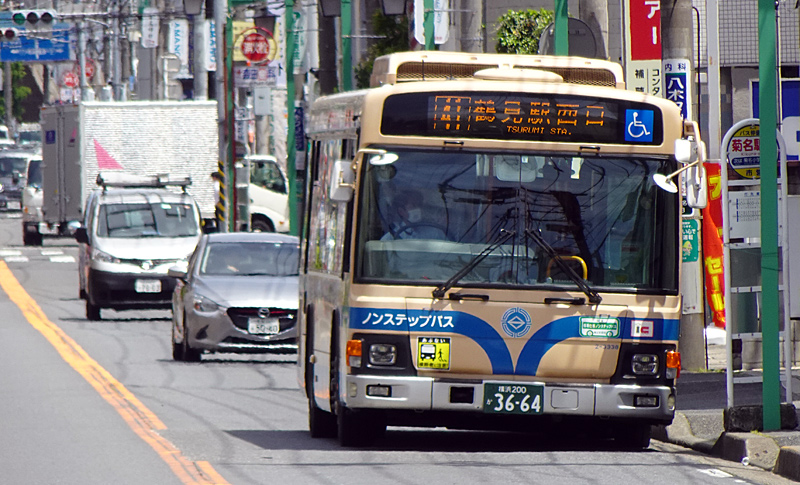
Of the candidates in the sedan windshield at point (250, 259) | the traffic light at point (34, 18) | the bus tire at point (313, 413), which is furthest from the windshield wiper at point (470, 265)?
the traffic light at point (34, 18)

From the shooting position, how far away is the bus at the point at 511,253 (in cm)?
1087

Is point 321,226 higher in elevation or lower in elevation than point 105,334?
higher

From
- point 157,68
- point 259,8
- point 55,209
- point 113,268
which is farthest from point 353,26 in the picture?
point 157,68

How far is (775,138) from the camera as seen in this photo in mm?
11508

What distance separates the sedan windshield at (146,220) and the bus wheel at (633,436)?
1559cm

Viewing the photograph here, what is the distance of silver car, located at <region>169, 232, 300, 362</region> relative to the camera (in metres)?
19.3

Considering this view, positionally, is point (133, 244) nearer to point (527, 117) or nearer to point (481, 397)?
point (527, 117)

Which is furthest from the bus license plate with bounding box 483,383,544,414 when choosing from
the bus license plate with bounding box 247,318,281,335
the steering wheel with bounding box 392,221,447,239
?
the bus license plate with bounding box 247,318,281,335

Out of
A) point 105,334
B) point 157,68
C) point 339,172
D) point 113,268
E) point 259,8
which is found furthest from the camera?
point 157,68

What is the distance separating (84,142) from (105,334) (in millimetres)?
14679

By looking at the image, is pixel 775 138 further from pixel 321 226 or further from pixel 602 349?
Result: pixel 321 226

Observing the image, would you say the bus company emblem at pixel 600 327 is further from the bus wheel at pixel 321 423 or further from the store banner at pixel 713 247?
the store banner at pixel 713 247

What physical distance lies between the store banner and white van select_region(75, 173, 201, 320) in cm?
1010

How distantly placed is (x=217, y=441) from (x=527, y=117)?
11.2ft
